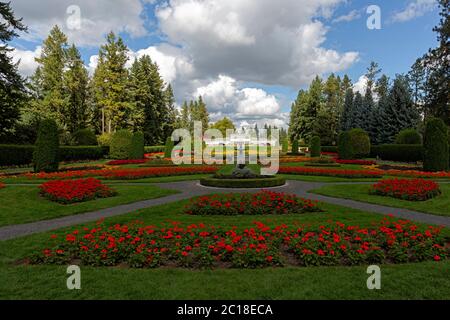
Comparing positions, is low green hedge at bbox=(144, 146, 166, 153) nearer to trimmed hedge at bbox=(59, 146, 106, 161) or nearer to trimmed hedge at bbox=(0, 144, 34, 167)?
trimmed hedge at bbox=(59, 146, 106, 161)

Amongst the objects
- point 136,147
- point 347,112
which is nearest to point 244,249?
point 136,147

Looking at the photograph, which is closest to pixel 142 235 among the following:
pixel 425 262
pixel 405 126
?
pixel 425 262

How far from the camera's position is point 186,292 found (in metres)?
4.32

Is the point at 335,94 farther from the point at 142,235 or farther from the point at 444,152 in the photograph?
the point at 142,235

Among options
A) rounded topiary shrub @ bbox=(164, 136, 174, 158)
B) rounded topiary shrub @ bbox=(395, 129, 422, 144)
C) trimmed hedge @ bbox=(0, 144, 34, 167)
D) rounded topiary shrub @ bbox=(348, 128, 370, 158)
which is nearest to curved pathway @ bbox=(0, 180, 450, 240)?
trimmed hedge @ bbox=(0, 144, 34, 167)

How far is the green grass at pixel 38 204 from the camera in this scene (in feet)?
30.6

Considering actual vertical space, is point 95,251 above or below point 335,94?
below

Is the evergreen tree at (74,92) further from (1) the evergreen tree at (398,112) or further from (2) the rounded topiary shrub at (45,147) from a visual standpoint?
(1) the evergreen tree at (398,112)

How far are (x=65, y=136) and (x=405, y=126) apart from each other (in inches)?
1919

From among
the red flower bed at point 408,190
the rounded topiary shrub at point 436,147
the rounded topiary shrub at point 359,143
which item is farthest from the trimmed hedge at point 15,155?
the rounded topiary shrub at point 359,143

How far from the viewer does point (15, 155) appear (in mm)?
24828

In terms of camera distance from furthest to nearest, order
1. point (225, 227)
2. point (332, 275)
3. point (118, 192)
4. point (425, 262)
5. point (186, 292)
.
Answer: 1. point (118, 192)
2. point (225, 227)
3. point (425, 262)
4. point (332, 275)
5. point (186, 292)

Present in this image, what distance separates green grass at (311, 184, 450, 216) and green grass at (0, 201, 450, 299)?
5800 mm

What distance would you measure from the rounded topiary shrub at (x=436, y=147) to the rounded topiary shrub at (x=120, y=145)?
100 ft
